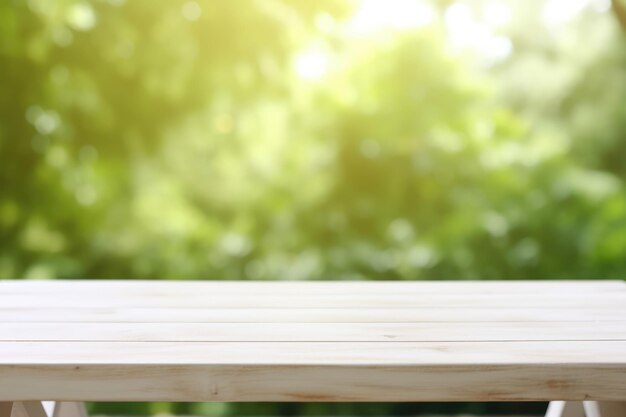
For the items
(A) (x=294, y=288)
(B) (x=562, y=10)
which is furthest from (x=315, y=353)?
(B) (x=562, y=10)

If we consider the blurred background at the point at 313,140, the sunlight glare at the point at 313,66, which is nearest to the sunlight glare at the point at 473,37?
the blurred background at the point at 313,140

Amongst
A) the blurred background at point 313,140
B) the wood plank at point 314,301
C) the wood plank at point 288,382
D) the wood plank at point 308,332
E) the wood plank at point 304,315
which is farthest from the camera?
the blurred background at point 313,140

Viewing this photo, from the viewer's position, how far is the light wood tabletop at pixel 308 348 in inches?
42.9

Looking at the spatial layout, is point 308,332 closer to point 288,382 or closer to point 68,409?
point 288,382

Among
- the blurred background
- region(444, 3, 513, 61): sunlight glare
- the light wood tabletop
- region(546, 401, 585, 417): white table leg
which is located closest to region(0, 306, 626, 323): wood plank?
the light wood tabletop

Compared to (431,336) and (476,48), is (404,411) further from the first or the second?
(431,336)

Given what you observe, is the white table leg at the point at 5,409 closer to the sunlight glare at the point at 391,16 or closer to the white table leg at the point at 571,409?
the white table leg at the point at 571,409

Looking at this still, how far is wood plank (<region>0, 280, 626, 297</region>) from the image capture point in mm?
1513

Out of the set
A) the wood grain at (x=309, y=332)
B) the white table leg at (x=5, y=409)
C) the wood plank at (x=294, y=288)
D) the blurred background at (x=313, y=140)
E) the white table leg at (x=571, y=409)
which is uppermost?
the blurred background at (x=313, y=140)

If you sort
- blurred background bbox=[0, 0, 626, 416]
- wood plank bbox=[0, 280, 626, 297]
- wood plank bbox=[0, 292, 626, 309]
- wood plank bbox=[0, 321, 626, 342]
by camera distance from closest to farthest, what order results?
1. wood plank bbox=[0, 321, 626, 342]
2. wood plank bbox=[0, 292, 626, 309]
3. wood plank bbox=[0, 280, 626, 297]
4. blurred background bbox=[0, 0, 626, 416]

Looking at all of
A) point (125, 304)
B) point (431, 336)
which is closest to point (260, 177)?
point (125, 304)

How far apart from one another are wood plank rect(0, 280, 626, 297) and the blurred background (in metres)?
1.38

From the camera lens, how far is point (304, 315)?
135 centimetres

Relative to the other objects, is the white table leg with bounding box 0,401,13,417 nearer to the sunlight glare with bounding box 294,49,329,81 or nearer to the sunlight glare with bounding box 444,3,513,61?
the sunlight glare with bounding box 294,49,329,81
